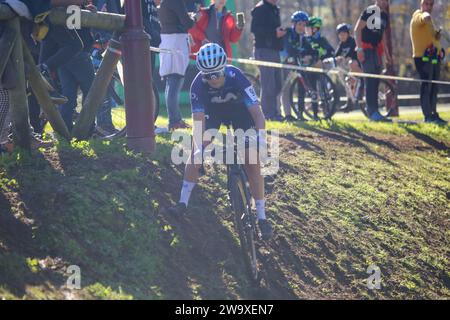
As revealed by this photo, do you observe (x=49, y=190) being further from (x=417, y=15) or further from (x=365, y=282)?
(x=417, y=15)

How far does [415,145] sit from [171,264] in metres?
6.78

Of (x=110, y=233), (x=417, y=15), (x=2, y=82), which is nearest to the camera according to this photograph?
(x=110, y=233)

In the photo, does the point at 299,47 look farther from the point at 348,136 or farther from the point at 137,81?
the point at 137,81

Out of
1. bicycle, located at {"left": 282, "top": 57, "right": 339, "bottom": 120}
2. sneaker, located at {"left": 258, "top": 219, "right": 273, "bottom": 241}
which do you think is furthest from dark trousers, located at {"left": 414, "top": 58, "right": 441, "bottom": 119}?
→ sneaker, located at {"left": 258, "top": 219, "right": 273, "bottom": 241}

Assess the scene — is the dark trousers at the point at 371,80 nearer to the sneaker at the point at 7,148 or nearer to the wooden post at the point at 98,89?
the wooden post at the point at 98,89

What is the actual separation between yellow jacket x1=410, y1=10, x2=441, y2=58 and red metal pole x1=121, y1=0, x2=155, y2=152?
6.61 metres

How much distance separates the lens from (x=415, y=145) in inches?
536

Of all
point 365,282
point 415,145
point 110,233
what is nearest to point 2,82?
point 110,233

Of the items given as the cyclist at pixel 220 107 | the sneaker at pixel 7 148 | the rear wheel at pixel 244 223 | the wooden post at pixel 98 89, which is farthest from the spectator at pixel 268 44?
the rear wheel at pixel 244 223

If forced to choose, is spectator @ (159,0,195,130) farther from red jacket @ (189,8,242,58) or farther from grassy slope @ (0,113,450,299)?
red jacket @ (189,8,242,58)

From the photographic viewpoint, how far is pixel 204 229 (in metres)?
8.70

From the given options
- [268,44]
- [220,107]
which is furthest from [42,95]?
[268,44]

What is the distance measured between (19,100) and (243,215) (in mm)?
2479

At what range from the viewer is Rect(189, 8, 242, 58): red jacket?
542 inches
